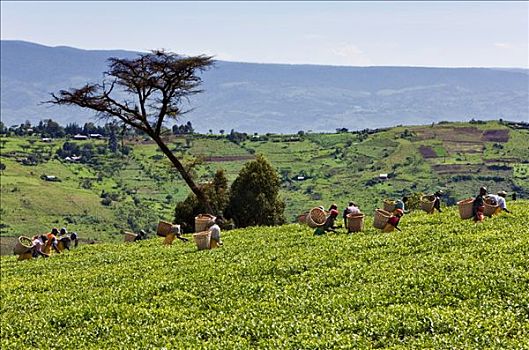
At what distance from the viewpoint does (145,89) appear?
2061 inches

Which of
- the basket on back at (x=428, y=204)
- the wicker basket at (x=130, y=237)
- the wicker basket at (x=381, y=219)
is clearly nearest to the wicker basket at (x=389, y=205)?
the basket on back at (x=428, y=204)

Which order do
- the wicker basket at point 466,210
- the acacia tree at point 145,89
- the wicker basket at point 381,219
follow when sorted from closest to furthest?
the wicker basket at point 466,210 < the wicker basket at point 381,219 < the acacia tree at point 145,89

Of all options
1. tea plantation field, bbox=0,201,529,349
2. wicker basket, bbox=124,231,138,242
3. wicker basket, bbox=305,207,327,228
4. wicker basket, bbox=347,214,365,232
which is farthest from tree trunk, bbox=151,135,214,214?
wicker basket, bbox=347,214,365,232

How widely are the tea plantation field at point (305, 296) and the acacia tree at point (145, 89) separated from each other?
68.0 ft

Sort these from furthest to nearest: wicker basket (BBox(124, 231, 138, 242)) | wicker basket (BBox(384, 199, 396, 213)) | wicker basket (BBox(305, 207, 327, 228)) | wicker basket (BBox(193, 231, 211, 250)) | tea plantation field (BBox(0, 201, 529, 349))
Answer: wicker basket (BBox(124, 231, 138, 242)) < wicker basket (BBox(384, 199, 396, 213)) < wicker basket (BBox(305, 207, 327, 228)) < wicker basket (BBox(193, 231, 211, 250)) < tea plantation field (BBox(0, 201, 529, 349))

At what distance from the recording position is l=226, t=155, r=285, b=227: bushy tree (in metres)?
65.0

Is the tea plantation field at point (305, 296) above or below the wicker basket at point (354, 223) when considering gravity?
below

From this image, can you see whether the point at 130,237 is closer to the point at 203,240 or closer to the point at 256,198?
the point at 203,240

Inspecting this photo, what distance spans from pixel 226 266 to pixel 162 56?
27921mm

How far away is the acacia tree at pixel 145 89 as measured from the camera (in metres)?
51.0

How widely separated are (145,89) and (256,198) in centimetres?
1750

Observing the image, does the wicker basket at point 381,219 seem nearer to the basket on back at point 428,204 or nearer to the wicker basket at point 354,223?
the wicker basket at point 354,223

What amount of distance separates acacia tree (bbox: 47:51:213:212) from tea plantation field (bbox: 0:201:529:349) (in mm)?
20724

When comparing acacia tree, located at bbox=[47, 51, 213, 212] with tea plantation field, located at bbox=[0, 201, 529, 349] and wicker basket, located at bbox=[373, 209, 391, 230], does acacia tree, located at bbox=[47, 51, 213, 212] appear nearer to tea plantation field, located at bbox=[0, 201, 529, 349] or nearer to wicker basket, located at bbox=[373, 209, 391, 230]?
tea plantation field, located at bbox=[0, 201, 529, 349]
